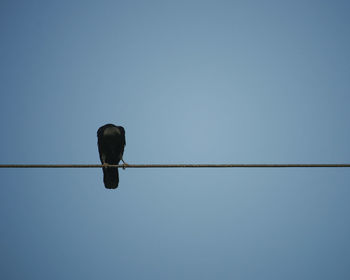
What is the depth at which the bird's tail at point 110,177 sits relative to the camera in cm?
648

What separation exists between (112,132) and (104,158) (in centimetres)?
68

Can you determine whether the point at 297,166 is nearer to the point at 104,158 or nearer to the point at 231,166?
the point at 231,166

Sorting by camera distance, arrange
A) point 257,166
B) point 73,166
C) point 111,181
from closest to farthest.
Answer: point 257,166, point 73,166, point 111,181

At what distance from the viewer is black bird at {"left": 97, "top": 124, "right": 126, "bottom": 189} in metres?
6.52

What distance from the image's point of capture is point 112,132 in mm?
6605

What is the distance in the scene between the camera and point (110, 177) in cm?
650

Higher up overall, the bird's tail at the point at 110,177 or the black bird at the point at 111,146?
the black bird at the point at 111,146

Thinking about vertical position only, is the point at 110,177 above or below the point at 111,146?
below

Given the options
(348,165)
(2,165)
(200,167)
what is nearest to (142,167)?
(200,167)

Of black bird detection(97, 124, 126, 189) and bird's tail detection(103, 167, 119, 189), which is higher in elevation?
black bird detection(97, 124, 126, 189)

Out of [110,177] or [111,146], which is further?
[111,146]

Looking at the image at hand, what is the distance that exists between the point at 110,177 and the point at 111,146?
2.10ft

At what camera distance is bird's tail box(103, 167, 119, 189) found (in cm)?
648

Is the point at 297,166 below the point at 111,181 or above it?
above
